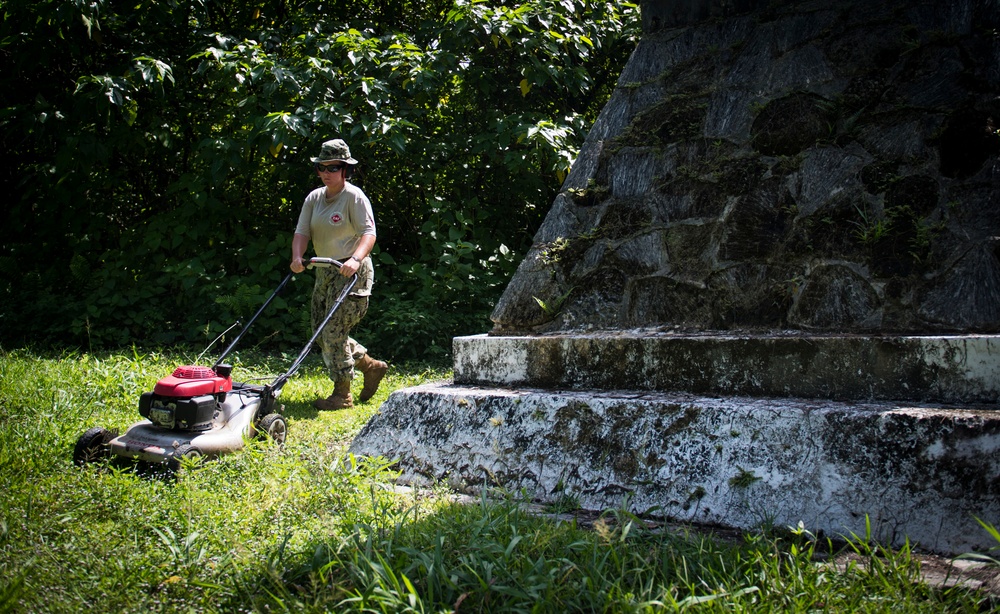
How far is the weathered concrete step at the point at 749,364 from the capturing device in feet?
9.10

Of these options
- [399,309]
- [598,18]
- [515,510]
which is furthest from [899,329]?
[598,18]

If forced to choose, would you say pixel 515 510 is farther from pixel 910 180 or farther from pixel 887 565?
pixel 910 180

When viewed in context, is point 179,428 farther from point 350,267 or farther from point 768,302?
point 768,302

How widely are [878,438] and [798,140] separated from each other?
155cm

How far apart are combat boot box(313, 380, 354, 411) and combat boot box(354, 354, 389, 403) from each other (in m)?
0.22

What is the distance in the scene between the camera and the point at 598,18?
814 centimetres

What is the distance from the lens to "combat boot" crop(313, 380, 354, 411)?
17.8ft

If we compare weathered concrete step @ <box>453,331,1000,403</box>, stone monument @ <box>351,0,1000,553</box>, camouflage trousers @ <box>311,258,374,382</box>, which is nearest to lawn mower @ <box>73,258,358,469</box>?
stone monument @ <box>351,0,1000,553</box>

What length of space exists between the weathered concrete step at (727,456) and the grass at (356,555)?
0.15m

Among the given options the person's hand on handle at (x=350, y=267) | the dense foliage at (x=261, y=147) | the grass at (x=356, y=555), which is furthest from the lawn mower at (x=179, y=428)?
the dense foliage at (x=261, y=147)

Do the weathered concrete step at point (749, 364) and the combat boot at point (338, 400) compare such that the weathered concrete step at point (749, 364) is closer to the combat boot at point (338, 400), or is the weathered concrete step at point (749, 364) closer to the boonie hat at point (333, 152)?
the combat boot at point (338, 400)

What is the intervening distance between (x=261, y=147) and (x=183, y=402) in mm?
3927

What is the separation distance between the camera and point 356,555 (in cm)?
231

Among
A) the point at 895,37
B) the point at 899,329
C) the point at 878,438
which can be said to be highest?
the point at 895,37
